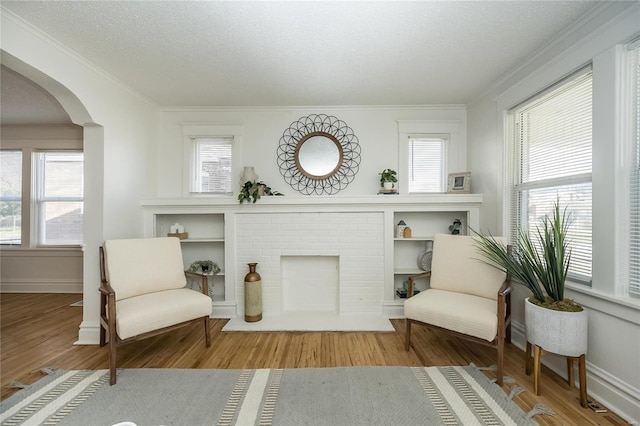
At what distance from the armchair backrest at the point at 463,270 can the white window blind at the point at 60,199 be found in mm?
4920

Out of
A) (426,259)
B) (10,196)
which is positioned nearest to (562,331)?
(426,259)

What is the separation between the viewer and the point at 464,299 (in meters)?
2.21

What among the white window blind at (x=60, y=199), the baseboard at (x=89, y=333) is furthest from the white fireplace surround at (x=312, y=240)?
the white window blind at (x=60, y=199)

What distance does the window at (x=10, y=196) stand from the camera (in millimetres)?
3938

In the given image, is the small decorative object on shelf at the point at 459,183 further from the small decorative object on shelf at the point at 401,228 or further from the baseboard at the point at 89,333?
the baseboard at the point at 89,333

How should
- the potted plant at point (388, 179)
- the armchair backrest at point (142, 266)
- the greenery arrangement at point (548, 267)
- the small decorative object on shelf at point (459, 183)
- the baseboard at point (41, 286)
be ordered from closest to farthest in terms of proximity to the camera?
the greenery arrangement at point (548, 267)
the armchair backrest at point (142, 266)
the small decorative object on shelf at point (459, 183)
the potted plant at point (388, 179)
the baseboard at point (41, 286)

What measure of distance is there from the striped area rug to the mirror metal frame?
2023 millimetres

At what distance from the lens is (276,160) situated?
10.8 feet

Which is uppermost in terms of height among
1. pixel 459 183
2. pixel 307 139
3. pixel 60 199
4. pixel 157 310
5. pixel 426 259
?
pixel 307 139

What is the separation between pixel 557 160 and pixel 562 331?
50.3 inches

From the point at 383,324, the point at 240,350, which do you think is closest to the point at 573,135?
the point at 383,324

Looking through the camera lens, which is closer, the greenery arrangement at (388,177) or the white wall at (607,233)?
the white wall at (607,233)

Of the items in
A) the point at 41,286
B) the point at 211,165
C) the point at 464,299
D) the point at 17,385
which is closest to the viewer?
the point at 17,385

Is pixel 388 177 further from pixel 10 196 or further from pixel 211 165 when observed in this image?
pixel 10 196
